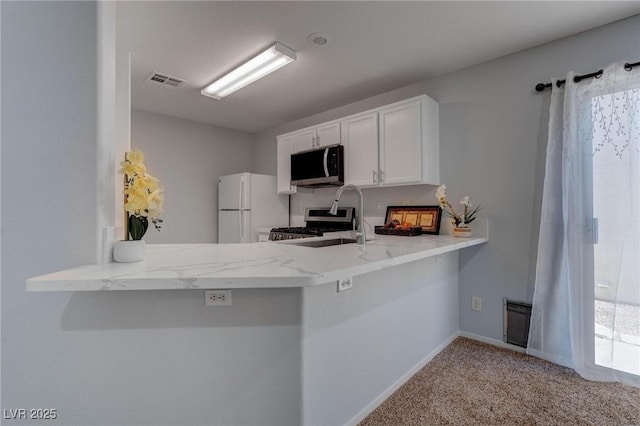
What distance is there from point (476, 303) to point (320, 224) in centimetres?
199

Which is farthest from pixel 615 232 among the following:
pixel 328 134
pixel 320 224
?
pixel 320 224

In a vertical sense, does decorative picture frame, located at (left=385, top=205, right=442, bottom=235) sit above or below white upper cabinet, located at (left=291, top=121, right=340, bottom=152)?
below

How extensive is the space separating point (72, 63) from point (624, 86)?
3.16 meters

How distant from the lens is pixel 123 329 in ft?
4.14

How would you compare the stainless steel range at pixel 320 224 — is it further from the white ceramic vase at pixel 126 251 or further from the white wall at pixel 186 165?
the white ceramic vase at pixel 126 251

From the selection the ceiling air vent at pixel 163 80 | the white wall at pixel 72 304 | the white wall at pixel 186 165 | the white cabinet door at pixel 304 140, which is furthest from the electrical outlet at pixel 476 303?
the white wall at pixel 186 165

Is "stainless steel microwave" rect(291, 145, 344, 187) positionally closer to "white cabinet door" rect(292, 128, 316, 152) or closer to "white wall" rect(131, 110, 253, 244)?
"white cabinet door" rect(292, 128, 316, 152)

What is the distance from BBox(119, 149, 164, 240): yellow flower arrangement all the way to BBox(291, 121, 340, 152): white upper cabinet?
241 cm

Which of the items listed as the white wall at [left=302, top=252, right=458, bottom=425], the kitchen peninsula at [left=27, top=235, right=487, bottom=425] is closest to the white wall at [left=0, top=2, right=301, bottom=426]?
the kitchen peninsula at [left=27, top=235, right=487, bottom=425]

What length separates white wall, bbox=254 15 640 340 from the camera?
7.60 feet

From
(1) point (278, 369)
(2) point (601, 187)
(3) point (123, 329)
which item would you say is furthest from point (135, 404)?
(2) point (601, 187)

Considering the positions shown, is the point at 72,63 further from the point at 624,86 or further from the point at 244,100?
the point at 624,86

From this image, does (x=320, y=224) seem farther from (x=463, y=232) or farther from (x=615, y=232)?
(x=615, y=232)

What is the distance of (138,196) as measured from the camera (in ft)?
4.21
